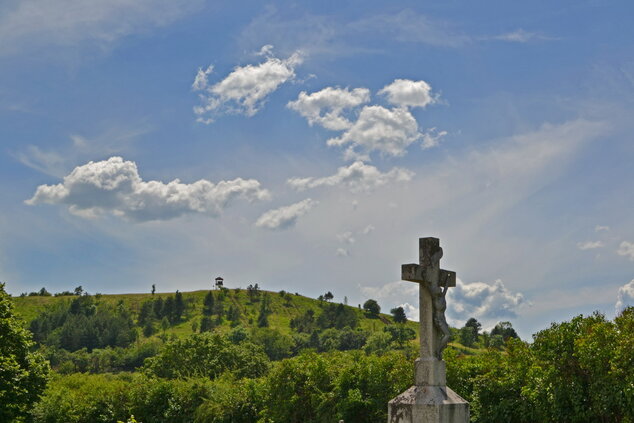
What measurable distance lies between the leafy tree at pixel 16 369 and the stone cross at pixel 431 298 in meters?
24.0

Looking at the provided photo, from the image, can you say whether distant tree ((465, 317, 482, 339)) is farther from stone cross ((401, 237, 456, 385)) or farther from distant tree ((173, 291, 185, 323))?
stone cross ((401, 237, 456, 385))

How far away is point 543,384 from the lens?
2475cm

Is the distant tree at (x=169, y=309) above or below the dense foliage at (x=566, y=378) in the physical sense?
above

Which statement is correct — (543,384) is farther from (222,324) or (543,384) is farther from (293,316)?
(293,316)

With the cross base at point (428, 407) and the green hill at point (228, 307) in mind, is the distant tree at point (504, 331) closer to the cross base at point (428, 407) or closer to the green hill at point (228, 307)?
the green hill at point (228, 307)

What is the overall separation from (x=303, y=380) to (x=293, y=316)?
14754 centimetres

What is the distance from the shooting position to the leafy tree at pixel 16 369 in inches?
1115

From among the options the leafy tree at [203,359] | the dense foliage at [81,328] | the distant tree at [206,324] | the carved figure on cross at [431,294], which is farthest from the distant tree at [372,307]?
the carved figure on cross at [431,294]

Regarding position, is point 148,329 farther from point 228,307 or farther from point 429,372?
point 429,372

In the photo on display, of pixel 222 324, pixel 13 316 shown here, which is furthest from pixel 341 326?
pixel 13 316

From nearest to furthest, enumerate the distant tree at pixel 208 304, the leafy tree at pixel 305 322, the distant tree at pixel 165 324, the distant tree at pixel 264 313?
the distant tree at pixel 165 324 < the leafy tree at pixel 305 322 < the distant tree at pixel 264 313 < the distant tree at pixel 208 304

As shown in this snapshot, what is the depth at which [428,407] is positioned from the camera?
977 centimetres

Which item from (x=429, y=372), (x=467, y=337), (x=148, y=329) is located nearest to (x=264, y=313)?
(x=148, y=329)

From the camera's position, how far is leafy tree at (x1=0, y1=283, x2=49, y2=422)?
28.3 m
